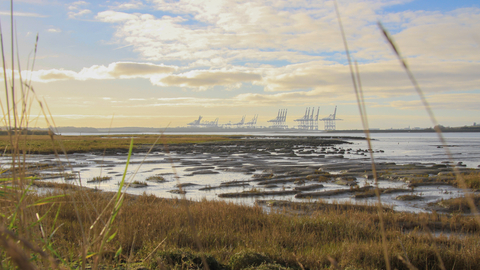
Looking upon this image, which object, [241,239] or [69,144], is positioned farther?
[69,144]

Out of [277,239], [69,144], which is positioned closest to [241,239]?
[277,239]

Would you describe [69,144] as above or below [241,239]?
below

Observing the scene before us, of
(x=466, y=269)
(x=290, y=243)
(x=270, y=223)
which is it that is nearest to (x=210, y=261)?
(x=290, y=243)

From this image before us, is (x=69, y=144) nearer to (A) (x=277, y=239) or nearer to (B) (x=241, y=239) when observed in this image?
(B) (x=241, y=239)

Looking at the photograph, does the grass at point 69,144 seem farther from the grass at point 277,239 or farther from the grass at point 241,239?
the grass at point 277,239

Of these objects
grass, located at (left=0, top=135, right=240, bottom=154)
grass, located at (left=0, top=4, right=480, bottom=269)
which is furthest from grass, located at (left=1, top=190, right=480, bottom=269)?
grass, located at (left=0, top=135, right=240, bottom=154)

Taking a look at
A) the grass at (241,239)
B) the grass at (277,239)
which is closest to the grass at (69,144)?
the grass at (241,239)

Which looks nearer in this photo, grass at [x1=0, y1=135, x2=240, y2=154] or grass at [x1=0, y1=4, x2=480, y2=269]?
grass at [x1=0, y1=135, x2=240, y2=154]

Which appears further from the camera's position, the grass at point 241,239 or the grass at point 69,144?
the grass at point 241,239

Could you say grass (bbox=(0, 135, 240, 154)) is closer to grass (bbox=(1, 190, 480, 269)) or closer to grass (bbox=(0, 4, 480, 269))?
grass (bbox=(0, 4, 480, 269))

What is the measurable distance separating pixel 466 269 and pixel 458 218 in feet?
17.4

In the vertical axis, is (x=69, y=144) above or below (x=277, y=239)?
below

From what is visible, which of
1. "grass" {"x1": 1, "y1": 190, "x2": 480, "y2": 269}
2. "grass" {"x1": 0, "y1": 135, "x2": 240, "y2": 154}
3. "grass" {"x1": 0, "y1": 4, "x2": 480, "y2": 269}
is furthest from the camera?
"grass" {"x1": 1, "y1": 190, "x2": 480, "y2": 269}

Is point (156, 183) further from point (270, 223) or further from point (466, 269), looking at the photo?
point (466, 269)
